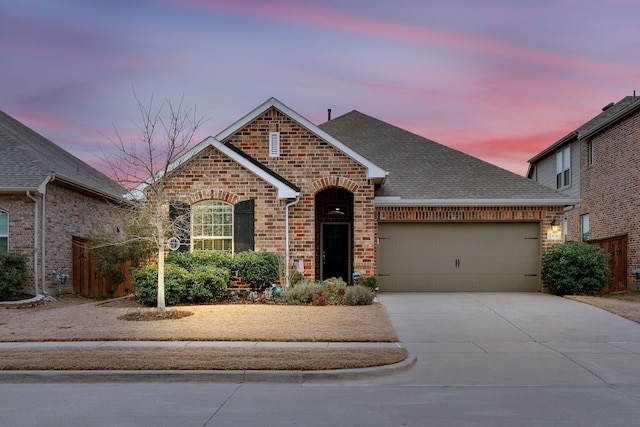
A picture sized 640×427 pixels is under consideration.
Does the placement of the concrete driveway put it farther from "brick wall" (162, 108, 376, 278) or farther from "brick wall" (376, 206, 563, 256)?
"brick wall" (376, 206, 563, 256)

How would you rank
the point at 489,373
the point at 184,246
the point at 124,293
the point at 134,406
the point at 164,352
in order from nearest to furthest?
1. the point at 134,406
2. the point at 489,373
3. the point at 164,352
4. the point at 184,246
5. the point at 124,293

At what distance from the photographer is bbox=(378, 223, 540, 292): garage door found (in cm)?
2111

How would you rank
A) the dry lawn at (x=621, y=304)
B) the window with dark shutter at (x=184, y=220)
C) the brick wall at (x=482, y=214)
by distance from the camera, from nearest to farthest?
the dry lawn at (x=621, y=304) < the window with dark shutter at (x=184, y=220) < the brick wall at (x=482, y=214)

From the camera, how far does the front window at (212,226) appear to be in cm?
1877

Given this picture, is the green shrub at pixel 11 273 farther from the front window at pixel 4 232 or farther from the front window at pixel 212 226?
the front window at pixel 212 226

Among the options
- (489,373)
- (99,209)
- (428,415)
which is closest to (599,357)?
(489,373)

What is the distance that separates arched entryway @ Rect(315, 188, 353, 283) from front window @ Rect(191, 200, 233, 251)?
4.34 meters

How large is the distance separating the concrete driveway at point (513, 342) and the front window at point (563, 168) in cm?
1381

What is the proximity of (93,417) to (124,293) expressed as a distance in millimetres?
16923

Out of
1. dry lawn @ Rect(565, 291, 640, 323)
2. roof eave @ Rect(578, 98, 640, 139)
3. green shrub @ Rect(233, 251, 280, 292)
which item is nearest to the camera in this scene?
dry lawn @ Rect(565, 291, 640, 323)

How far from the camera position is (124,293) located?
23.0m

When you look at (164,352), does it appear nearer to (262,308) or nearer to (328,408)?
(328,408)

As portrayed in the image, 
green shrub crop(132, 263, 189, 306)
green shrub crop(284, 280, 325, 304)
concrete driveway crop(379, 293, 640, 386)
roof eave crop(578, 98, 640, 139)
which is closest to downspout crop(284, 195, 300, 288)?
green shrub crop(284, 280, 325, 304)

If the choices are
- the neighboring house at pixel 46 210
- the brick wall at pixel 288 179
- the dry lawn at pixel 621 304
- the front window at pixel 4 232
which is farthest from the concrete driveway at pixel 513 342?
the front window at pixel 4 232
